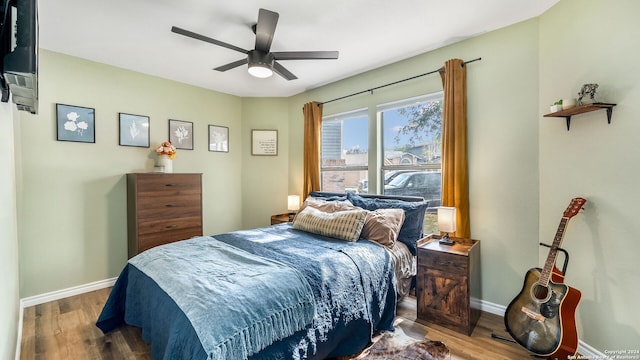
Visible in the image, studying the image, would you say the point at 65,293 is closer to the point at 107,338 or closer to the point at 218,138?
the point at 107,338

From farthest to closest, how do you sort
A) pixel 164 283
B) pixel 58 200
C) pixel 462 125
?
pixel 58 200 < pixel 462 125 < pixel 164 283

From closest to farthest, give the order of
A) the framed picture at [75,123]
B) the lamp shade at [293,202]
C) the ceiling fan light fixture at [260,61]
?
1. the ceiling fan light fixture at [260,61]
2. the framed picture at [75,123]
3. the lamp shade at [293,202]

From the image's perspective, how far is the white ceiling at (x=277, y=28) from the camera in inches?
85.4

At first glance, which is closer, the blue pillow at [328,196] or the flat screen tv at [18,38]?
the flat screen tv at [18,38]

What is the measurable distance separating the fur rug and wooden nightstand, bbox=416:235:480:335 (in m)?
0.30

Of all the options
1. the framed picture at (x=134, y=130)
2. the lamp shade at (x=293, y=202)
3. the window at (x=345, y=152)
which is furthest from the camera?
the lamp shade at (x=293, y=202)

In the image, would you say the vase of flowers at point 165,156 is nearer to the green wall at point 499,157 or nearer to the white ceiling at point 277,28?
the green wall at point 499,157

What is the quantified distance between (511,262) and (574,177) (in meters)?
0.91

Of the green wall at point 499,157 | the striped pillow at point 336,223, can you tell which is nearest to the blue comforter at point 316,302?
the striped pillow at point 336,223

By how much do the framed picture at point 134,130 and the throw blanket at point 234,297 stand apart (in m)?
2.06

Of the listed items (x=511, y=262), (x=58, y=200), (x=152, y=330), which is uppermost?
(x=58, y=200)

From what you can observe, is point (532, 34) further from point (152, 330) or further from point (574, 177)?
point (152, 330)

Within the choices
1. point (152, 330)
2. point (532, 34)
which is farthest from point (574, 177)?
point (152, 330)

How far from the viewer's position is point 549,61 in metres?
2.22
